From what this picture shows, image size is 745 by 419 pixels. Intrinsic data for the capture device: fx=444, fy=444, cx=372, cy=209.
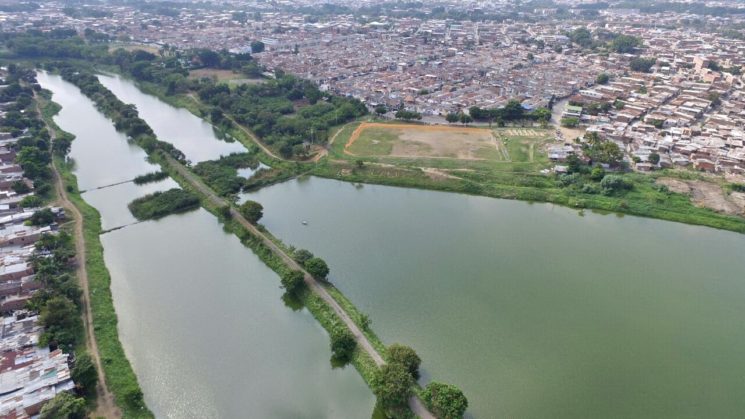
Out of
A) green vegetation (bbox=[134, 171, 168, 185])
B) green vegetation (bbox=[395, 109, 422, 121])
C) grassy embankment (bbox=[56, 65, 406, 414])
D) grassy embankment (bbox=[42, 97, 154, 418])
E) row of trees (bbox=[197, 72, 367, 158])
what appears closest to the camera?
grassy embankment (bbox=[42, 97, 154, 418])

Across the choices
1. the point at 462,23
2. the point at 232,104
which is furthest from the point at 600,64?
the point at 232,104

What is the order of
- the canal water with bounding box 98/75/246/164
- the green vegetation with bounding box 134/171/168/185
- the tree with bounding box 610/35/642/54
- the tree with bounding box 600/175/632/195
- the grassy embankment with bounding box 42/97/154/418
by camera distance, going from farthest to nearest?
1. the tree with bounding box 610/35/642/54
2. the canal water with bounding box 98/75/246/164
3. the green vegetation with bounding box 134/171/168/185
4. the tree with bounding box 600/175/632/195
5. the grassy embankment with bounding box 42/97/154/418

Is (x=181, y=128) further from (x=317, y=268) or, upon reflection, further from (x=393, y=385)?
(x=393, y=385)

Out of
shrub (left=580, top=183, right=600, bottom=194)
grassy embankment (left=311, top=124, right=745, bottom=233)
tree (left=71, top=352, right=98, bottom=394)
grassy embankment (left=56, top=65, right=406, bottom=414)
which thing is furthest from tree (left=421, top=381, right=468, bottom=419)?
shrub (left=580, top=183, right=600, bottom=194)

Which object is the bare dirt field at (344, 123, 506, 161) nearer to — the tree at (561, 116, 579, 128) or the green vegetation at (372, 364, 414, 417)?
the tree at (561, 116, 579, 128)

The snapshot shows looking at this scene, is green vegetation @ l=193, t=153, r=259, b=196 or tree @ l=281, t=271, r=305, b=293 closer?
Result: tree @ l=281, t=271, r=305, b=293

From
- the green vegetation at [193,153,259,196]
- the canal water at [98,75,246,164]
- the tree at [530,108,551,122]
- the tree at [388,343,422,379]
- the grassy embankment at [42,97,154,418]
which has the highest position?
the tree at [530,108,551,122]

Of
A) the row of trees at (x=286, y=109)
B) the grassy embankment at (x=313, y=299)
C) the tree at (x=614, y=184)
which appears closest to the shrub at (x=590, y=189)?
the tree at (x=614, y=184)
